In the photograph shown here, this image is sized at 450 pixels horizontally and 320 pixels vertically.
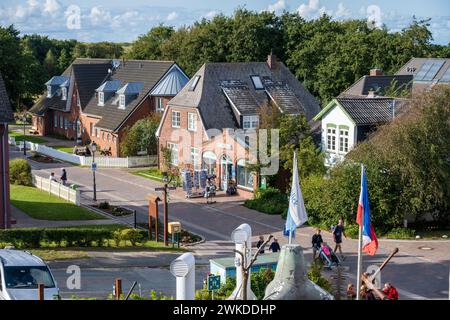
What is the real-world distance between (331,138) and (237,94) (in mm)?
11653

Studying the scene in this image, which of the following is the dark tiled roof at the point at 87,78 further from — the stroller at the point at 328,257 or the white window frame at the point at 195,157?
the stroller at the point at 328,257

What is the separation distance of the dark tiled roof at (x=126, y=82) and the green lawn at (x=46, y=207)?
1643 centimetres

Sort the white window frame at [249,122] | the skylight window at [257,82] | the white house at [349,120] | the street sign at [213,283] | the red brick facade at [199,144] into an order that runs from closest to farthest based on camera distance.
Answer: the street sign at [213,283] < the white house at [349,120] < the red brick facade at [199,144] < the white window frame at [249,122] < the skylight window at [257,82]

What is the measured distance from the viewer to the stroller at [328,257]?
27734 mm

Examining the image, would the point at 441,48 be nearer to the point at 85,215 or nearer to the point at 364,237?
the point at 85,215

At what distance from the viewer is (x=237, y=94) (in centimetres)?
5072

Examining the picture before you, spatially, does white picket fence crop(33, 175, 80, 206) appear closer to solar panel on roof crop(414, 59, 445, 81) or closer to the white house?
the white house

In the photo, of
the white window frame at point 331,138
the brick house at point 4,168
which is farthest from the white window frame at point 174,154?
the brick house at point 4,168

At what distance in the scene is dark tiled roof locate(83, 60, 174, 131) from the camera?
59375mm

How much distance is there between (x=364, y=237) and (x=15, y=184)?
31.0 metres

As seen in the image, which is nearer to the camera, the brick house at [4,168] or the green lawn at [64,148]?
the brick house at [4,168]

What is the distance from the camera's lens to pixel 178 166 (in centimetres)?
4994

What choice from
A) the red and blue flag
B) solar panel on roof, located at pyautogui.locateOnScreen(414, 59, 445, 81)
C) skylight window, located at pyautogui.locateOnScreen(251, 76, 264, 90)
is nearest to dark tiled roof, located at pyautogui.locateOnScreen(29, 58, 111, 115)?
skylight window, located at pyautogui.locateOnScreen(251, 76, 264, 90)

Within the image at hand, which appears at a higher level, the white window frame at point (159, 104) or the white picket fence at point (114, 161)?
the white window frame at point (159, 104)
